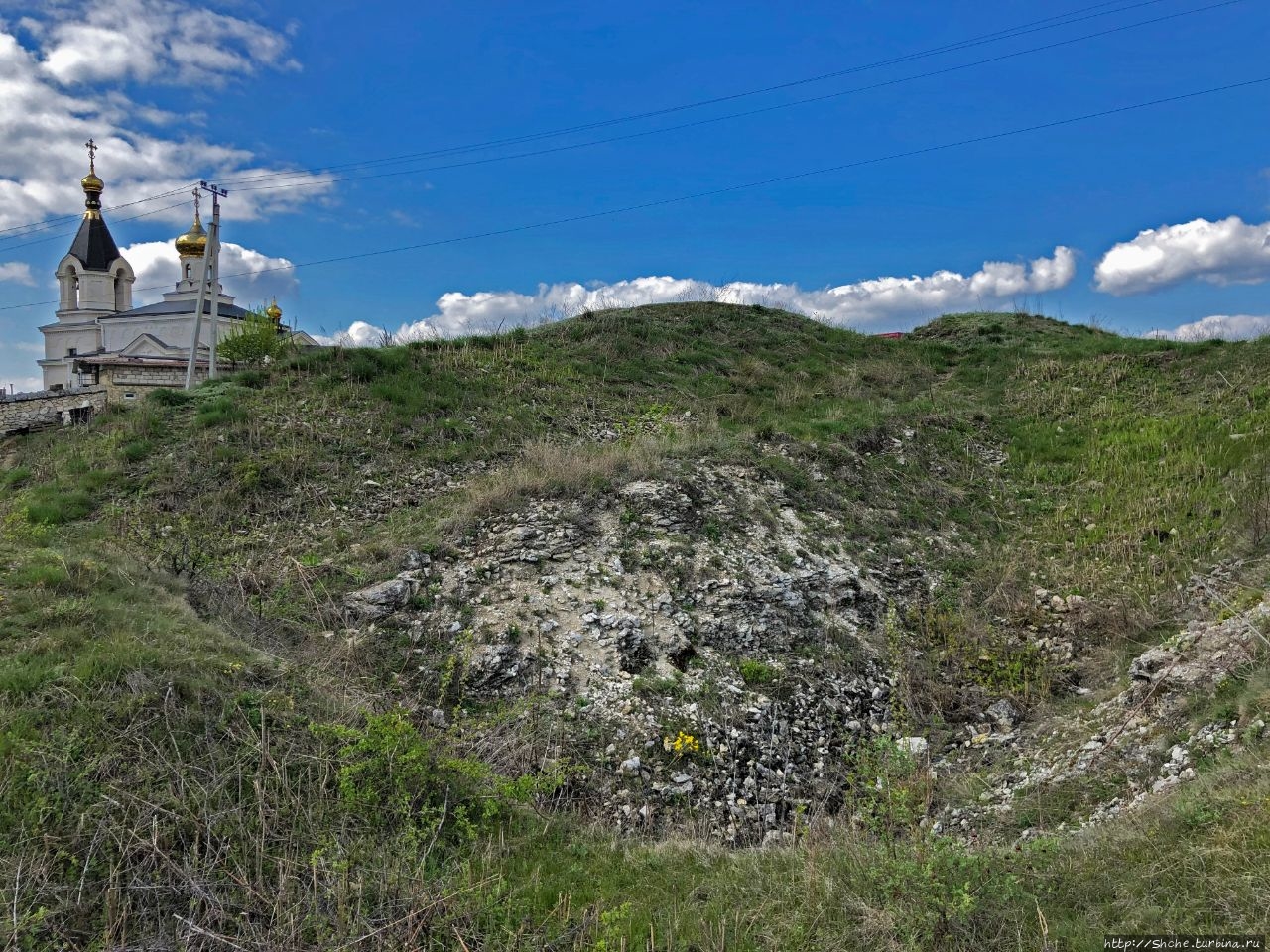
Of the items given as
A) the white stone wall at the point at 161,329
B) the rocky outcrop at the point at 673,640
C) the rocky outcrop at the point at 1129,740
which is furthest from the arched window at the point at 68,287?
the rocky outcrop at the point at 1129,740

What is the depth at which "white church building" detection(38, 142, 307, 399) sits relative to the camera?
3925 centimetres

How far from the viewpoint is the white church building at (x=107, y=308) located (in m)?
39.2

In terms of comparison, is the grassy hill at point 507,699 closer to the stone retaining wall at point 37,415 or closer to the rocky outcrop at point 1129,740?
the rocky outcrop at point 1129,740

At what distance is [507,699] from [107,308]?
168 ft

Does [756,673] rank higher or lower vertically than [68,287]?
lower

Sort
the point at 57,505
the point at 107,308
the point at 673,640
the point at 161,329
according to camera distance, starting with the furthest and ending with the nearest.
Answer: the point at 107,308 → the point at 161,329 → the point at 57,505 → the point at 673,640

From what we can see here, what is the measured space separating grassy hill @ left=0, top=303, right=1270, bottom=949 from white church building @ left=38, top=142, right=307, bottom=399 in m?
28.8

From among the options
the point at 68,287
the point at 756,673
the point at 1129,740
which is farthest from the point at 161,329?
the point at 1129,740

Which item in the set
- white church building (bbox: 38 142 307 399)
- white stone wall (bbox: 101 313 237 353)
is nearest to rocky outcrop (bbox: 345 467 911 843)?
white church building (bbox: 38 142 307 399)

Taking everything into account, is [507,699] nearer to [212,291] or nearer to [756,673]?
[756,673]

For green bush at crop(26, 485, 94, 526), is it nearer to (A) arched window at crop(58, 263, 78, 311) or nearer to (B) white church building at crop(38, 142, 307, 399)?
(B) white church building at crop(38, 142, 307, 399)

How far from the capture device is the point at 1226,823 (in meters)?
3.46

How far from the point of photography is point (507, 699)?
20.7ft

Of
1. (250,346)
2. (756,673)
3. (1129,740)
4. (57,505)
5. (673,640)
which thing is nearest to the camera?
(1129,740)
